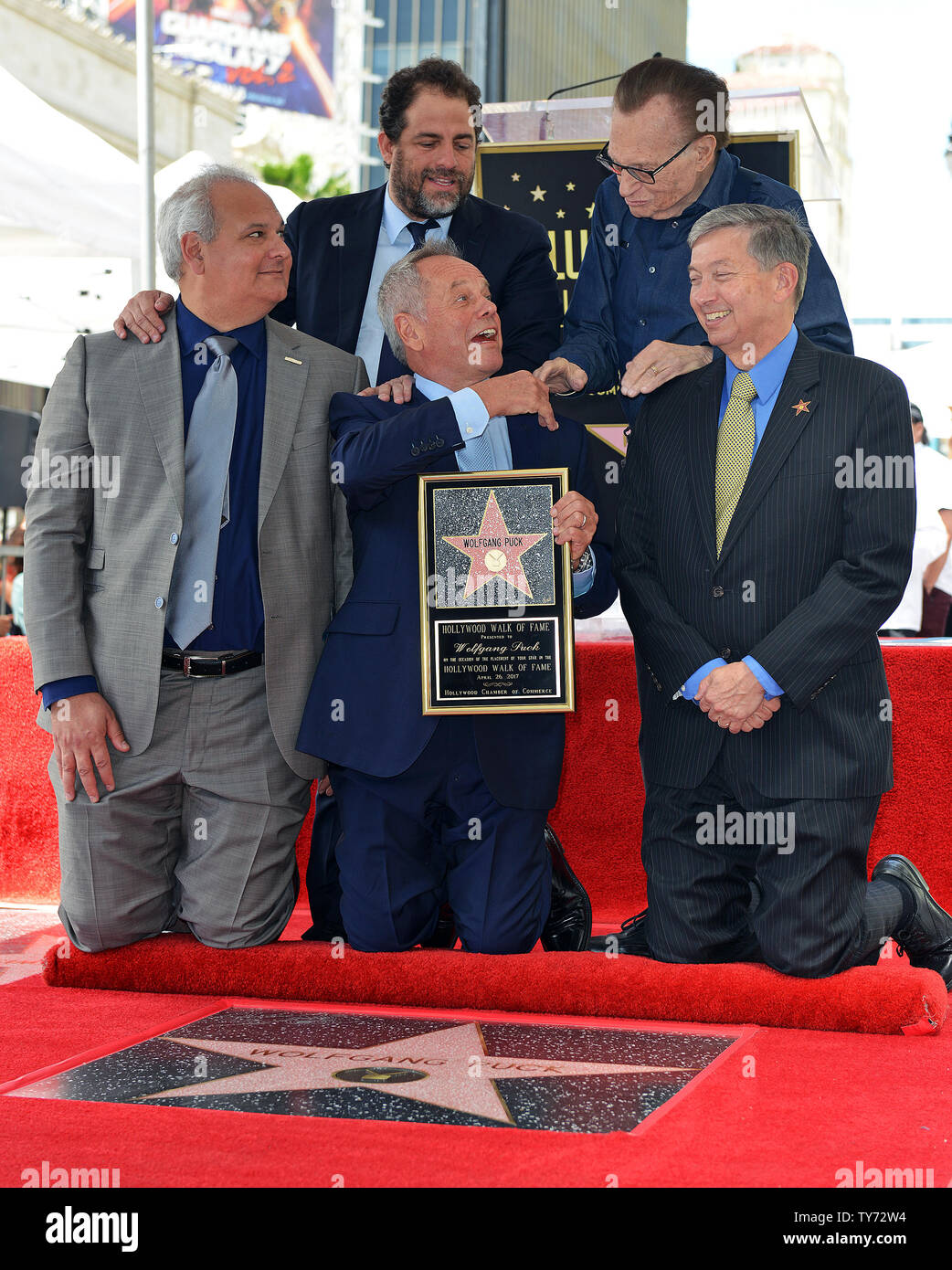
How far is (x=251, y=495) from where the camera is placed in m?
3.50

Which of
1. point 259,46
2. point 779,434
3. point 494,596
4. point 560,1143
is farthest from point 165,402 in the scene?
point 259,46

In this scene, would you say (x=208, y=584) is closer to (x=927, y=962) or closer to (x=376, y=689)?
(x=376, y=689)

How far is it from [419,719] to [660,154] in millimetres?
1529

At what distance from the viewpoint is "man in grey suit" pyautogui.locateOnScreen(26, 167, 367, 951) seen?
11.1ft

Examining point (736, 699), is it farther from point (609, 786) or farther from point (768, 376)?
point (609, 786)

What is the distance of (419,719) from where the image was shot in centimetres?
330

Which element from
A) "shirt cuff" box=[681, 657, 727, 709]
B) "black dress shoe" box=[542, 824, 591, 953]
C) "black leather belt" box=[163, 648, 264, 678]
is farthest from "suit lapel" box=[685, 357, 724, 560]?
"black leather belt" box=[163, 648, 264, 678]

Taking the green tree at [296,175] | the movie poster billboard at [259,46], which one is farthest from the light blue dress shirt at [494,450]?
the movie poster billboard at [259,46]

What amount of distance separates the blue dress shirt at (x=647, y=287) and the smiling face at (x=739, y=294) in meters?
0.34

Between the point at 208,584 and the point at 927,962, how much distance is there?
6.46ft

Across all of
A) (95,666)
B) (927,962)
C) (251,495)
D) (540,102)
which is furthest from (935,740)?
(540,102)

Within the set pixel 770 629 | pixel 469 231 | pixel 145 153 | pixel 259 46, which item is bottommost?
pixel 770 629

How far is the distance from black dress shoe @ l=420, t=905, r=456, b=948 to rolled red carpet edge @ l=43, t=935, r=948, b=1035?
0.23m

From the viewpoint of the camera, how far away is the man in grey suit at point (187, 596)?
11.1ft
